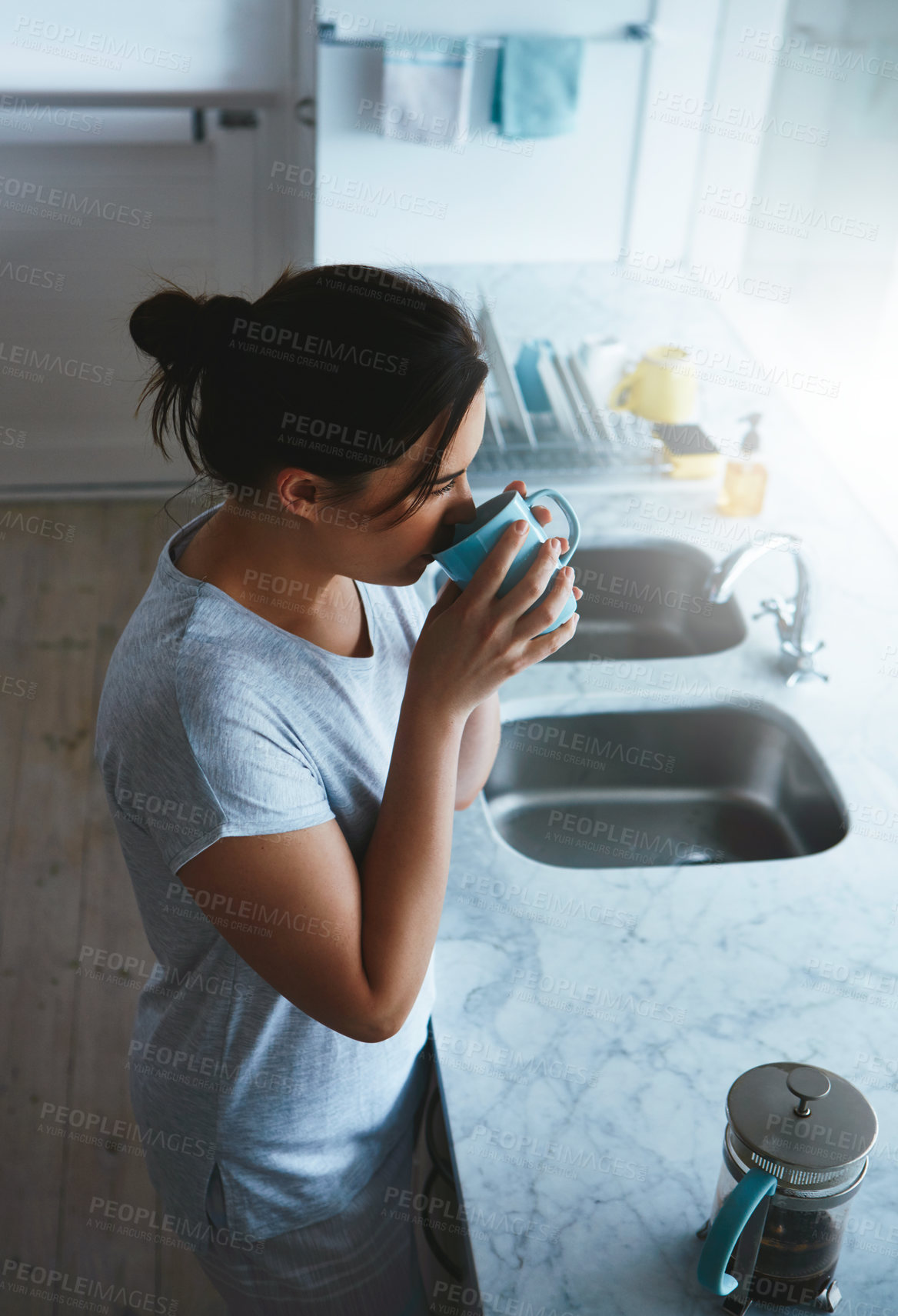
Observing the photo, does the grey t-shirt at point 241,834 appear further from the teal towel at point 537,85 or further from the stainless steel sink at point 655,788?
the teal towel at point 537,85

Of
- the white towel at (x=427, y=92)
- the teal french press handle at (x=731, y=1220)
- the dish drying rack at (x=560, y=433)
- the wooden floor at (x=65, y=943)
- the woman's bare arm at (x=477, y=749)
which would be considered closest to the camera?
the teal french press handle at (x=731, y=1220)

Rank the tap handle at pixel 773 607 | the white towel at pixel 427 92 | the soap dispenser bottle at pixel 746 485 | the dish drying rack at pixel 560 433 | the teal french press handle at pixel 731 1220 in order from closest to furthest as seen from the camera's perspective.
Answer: the teal french press handle at pixel 731 1220 → the tap handle at pixel 773 607 → the soap dispenser bottle at pixel 746 485 → the dish drying rack at pixel 560 433 → the white towel at pixel 427 92

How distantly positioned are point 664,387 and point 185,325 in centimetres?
142

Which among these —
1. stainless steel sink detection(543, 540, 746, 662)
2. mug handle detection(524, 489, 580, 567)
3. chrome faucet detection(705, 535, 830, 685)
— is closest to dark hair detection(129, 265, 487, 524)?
mug handle detection(524, 489, 580, 567)

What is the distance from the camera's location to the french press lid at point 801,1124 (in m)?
0.81

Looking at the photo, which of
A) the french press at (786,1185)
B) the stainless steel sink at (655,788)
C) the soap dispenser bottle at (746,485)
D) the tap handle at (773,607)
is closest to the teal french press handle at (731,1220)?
the french press at (786,1185)

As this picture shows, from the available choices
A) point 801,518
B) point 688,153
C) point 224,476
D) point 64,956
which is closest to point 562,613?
point 224,476

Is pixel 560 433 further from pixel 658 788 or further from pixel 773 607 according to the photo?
pixel 658 788

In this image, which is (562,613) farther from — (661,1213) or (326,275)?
(661,1213)

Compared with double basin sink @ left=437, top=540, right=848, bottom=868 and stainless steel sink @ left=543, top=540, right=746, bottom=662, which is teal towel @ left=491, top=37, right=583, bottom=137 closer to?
stainless steel sink @ left=543, top=540, right=746, bottom=662

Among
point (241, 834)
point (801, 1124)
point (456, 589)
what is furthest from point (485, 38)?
point (801, 1124)

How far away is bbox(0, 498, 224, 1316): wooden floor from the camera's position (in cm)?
186

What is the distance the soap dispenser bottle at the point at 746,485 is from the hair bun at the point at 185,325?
1.27 meters

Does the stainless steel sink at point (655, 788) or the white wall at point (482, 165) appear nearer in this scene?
the stainless steel sink at point (655, 788)
